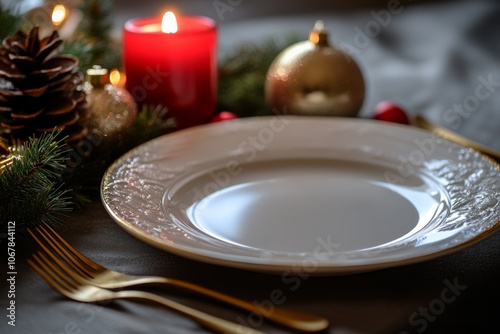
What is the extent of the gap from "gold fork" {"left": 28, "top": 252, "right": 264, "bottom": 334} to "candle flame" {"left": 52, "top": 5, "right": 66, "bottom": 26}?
0.49 meters

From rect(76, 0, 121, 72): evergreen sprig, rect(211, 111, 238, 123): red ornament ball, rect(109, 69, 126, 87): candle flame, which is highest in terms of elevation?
rect(76, 0, 121, 72): evergreen sprig

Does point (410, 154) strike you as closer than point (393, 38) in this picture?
Yes

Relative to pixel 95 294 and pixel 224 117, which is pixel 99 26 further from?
pixel 95 294

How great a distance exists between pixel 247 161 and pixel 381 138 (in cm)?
17

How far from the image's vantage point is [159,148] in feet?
2.62

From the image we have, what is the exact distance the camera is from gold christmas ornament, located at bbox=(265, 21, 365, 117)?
98 centimetres

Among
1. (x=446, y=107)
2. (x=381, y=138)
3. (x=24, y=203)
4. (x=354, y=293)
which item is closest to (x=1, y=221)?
(x=24, y=203)

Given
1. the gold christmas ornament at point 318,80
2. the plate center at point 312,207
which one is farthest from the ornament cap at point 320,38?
the plate center at point 312,207

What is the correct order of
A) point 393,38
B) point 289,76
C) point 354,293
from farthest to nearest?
point 393,38
point 289,76
point 354,293

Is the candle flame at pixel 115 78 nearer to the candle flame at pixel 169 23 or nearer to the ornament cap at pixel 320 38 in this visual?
the candle flame at pixel 169 23

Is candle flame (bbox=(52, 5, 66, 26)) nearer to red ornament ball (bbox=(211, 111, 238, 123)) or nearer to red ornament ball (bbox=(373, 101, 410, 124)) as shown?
red ornament ball (bbox=(211, 111, 238, 123))

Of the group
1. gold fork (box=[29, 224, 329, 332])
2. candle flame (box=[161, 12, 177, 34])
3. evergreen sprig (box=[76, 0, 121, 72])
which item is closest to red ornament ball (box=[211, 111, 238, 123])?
candle flame (box=[161, 12, 177, 34])

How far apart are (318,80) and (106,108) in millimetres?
303

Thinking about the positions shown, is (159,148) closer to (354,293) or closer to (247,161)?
(247,161)
